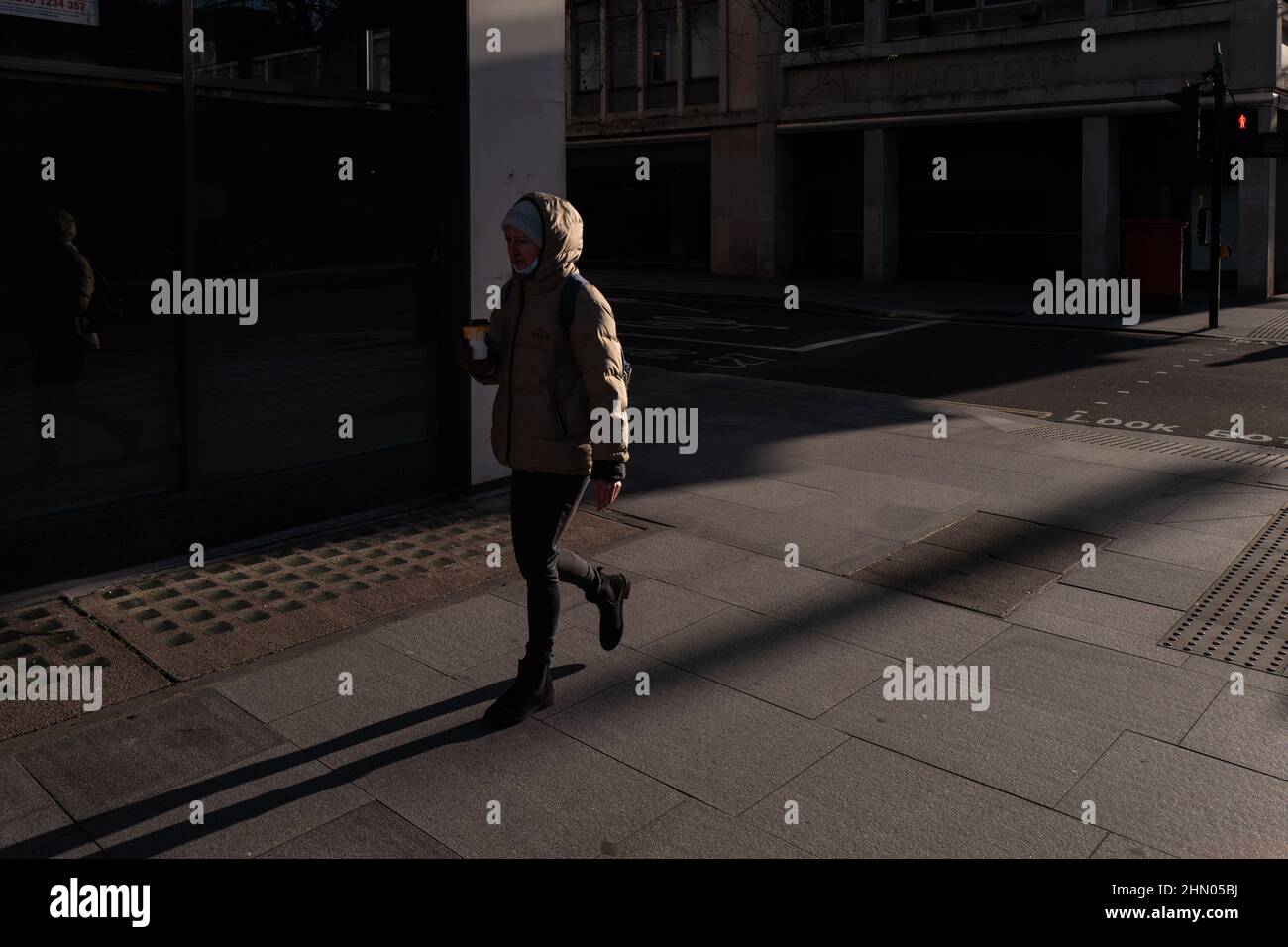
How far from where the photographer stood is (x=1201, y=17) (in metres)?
24.8

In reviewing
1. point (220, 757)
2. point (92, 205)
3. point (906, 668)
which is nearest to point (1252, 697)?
point (906, 668)

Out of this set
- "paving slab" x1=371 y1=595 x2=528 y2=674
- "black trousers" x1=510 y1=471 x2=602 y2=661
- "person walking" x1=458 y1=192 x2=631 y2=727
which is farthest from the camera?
"paving slab" x1=371 y1=595 x2=528 y2=674

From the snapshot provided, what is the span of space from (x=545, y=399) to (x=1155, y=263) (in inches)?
789

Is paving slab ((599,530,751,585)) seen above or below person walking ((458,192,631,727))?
below

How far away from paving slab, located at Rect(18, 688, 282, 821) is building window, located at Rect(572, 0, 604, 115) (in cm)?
3163

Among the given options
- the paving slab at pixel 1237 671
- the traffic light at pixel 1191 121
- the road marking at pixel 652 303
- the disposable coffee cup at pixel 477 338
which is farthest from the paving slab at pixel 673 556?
the road marking at pixel 652 303

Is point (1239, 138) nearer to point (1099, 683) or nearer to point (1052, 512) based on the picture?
point (1052, 512)

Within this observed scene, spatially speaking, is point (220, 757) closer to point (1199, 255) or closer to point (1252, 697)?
point (1252, 697)

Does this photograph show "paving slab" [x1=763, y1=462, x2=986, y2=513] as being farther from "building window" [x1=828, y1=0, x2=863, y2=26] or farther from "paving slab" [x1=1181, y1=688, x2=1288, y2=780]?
"building window" [x1=828, y1=0, x2=863, y2=26]

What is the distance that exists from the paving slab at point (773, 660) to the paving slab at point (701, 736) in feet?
0.40

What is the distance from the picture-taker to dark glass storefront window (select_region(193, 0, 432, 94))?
A: 745 centimetres

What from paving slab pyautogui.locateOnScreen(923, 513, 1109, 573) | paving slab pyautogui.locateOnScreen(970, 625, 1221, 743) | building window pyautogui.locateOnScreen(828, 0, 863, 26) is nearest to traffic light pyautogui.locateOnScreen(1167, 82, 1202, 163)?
building window pyautogui.locateOnScreen(828, 0, 863, 26)

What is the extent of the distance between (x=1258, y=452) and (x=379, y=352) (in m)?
7.25
